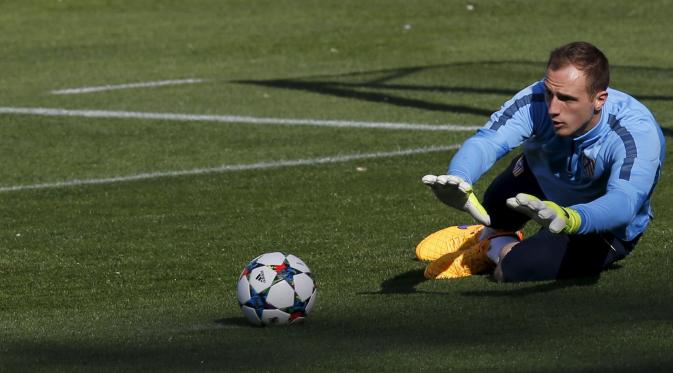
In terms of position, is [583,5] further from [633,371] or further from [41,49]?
[633,371]

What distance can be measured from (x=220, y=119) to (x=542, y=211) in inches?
341

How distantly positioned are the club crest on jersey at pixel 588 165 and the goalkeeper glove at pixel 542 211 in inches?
32.0

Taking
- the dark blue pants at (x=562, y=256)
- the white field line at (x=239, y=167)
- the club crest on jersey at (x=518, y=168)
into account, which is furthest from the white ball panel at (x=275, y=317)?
the white field line at (x=239, y=167)

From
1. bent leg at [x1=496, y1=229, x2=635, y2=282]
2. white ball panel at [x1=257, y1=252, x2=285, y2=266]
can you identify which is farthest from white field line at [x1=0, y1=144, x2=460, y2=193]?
bent leg at [x1=496, y1=229, x2=635, y2=282]

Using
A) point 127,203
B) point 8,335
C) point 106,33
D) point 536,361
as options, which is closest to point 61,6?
point 106,33

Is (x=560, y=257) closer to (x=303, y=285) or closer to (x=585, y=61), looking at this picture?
(x=585, y=61)

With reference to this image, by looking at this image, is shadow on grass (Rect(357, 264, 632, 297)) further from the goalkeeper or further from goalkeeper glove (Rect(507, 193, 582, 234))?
goalkeeper glove (Rect(507, 193, 582, 234))

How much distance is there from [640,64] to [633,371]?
12.6 m

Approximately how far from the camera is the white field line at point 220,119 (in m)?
13.9

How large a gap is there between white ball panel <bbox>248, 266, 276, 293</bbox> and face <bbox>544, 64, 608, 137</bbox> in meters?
1.51

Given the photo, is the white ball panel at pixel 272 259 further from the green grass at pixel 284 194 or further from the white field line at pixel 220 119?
the white field line at pixel 220 119

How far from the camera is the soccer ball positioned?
22.6ft

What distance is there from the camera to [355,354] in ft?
20.0

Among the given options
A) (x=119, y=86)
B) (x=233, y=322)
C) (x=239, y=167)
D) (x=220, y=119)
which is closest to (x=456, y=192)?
(x=233, y=322)
